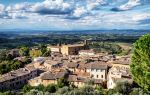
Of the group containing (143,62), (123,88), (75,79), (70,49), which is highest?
(143,62)

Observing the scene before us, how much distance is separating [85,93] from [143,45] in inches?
587

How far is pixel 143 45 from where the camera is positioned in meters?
29.9

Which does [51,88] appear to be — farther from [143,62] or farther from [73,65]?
[143,62]

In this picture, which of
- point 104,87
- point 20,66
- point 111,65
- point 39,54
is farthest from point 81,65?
point 39,54

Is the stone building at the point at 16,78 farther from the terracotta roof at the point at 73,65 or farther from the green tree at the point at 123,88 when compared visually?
the green tree at the point at 123,88

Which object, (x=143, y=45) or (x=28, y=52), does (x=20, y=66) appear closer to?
(x=28, y=52)

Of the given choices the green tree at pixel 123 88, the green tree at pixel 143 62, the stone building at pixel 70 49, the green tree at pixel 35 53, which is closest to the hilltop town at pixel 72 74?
the green tree at pixel 123 88

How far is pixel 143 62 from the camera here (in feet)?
99.0

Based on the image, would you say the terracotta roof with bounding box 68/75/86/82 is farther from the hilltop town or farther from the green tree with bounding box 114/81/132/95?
the green tree with bounding box 114/81/132/95

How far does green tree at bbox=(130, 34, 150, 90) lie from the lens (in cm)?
2962

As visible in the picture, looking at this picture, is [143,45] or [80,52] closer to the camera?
[143,45]

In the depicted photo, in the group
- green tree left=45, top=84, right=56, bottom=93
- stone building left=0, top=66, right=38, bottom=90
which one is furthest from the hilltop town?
green tree left=45, top=84, right=56, bottom=93

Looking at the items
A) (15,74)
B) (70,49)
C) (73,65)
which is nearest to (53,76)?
(73,65)

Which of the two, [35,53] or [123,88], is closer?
[123,88]
